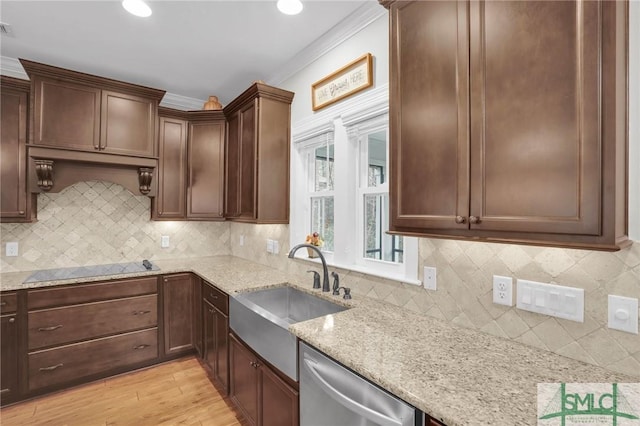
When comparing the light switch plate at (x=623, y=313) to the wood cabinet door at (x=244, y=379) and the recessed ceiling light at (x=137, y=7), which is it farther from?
the recessed ceiling light at (x=137, y=7)

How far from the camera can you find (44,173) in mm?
2605

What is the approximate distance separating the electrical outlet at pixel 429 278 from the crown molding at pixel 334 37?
1580 mm

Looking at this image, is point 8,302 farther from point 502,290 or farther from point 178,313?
point 502,290

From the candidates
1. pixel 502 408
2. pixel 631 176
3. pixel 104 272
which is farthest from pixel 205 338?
pixel 631 176

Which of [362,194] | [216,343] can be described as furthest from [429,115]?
[216,343]

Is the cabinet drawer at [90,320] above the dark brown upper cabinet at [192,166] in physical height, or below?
below

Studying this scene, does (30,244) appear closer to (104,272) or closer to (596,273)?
(104,272)

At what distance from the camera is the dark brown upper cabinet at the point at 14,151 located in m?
2.52

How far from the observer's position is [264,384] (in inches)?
70.2

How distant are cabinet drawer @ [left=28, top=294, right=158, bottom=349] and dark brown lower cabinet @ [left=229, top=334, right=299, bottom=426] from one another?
3.73ft

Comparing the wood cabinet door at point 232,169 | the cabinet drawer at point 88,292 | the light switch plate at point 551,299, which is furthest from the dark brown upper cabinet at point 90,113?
the light switch plate at point 551,299

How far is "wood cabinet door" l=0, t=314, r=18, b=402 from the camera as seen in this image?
2287 millimetres

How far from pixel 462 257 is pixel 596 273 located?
51 centimetres

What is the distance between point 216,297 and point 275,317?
3.23 feet
